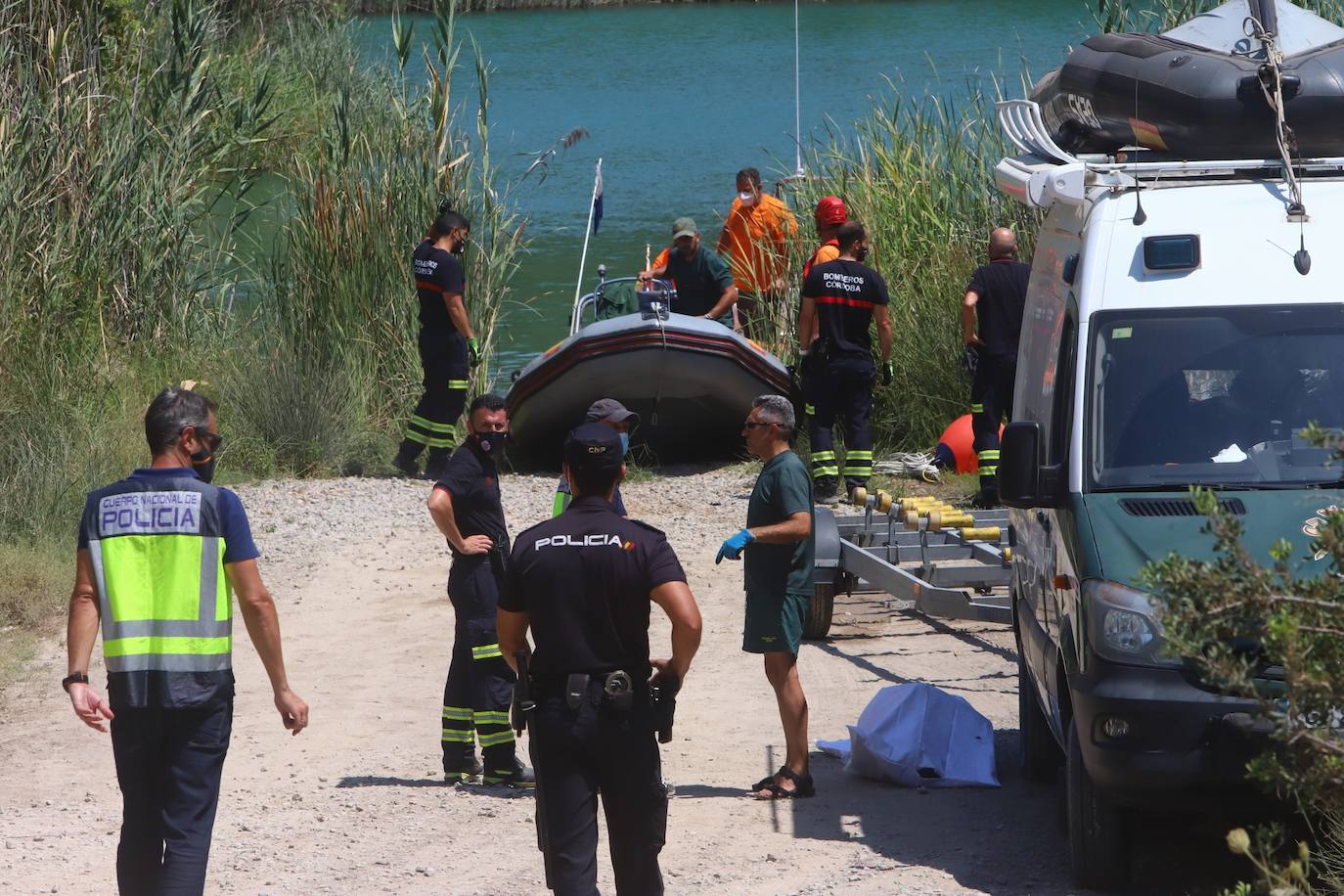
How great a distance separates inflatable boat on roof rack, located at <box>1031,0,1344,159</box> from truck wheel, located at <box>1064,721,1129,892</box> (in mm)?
2456

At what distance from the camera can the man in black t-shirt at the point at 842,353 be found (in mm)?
11008

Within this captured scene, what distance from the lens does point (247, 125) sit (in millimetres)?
14578

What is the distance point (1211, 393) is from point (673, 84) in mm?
30548

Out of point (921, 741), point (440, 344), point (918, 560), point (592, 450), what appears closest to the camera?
point (592, 450)

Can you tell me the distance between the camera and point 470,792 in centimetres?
660

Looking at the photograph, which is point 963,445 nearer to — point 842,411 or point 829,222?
point 842,411

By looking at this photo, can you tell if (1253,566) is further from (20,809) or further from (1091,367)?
(20,809)

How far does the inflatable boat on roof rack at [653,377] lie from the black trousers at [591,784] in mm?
8076

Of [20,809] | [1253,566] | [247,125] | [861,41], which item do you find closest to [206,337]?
[247,125]

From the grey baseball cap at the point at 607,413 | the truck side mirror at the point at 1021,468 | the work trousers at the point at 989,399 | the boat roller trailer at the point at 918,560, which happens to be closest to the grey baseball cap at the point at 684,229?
the work trousers at the point at 989,399

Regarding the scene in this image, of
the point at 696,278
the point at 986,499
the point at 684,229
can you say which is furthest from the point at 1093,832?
the point at 696,278

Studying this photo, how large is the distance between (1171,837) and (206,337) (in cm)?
982

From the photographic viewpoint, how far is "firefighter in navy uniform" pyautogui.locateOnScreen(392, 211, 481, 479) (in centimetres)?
1182

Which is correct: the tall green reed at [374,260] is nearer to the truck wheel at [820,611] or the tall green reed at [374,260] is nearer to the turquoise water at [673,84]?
the turquoise water at [673,84]
